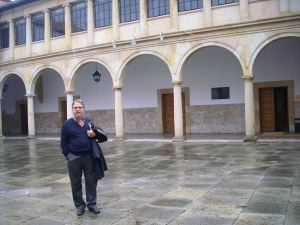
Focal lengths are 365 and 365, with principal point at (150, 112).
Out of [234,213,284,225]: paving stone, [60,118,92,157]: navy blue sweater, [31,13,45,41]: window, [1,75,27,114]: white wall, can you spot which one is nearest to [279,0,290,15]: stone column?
[234,213,284,225]: paving stone

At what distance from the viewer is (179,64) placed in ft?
48.5

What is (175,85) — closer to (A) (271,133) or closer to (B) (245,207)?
(A) (271,133)

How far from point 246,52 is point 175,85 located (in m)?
3.15

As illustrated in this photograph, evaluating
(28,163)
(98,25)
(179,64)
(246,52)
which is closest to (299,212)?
(28,163)

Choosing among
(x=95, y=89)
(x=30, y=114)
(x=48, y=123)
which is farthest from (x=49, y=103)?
(x=30, y=114)

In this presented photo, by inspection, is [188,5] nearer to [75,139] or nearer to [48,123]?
[75,139]

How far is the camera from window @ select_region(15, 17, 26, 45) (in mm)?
19609

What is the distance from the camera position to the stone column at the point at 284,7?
1280 cm

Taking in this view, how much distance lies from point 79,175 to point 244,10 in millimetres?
10549

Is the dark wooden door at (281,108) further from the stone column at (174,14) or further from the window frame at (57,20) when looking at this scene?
the window frame at (57,20)

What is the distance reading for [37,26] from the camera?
19172mm

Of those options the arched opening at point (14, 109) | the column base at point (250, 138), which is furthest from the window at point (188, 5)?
the arched opening at point (14, 109)

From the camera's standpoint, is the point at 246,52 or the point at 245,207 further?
the point at 246,52

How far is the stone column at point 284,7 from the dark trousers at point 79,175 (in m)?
10.4
